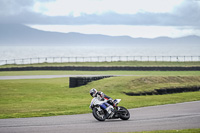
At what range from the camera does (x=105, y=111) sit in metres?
17.5

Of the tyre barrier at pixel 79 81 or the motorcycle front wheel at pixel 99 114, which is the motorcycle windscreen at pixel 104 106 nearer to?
the motorcycle front wheel at pixel 99 114

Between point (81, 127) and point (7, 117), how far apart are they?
5246 millimetres

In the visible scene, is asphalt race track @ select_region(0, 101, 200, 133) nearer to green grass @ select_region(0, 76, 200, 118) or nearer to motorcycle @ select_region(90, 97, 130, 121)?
motorcycle @ select_region(90, 97, 130, 121)

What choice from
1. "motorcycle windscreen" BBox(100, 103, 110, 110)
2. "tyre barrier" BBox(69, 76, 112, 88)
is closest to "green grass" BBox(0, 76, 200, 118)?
"tyre barrier" BBox(69, 76, 112, 88)

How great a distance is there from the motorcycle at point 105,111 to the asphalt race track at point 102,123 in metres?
0.22

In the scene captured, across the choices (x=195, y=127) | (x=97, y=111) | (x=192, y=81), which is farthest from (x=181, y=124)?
(x=192, y=81)

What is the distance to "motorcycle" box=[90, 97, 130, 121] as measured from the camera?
681 inches

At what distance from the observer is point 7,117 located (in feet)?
63.9

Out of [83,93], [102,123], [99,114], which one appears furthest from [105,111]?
[83,93]

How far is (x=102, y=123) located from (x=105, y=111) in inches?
33.4

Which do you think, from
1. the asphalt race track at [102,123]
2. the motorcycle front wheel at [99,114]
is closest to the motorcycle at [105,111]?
the motorcycle front wheel at [99,114]

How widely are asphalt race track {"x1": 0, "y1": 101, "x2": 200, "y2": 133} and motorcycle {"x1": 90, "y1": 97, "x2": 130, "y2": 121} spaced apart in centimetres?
22

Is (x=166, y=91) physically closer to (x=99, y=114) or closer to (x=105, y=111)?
(x=105, y=111)

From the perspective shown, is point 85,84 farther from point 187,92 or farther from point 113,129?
point 113,129
